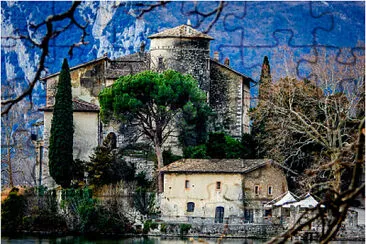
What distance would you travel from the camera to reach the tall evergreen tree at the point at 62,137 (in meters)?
39.8

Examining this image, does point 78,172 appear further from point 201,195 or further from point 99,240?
point 99,240

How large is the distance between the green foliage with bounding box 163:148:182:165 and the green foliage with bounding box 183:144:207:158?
497mm

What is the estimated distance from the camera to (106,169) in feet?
128

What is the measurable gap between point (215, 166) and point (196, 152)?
1239 mm

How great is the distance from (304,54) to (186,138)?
5642 mm

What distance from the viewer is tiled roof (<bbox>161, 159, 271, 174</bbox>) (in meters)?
38.3

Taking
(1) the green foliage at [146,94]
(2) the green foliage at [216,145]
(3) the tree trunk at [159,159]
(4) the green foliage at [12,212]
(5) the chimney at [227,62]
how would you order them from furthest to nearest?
(5) the chimney at [227,62]
(2) the green foliage at [216,145]
(1) the green foliage at [146,94]
(3) the tree trunk at [159,159]
(4) the green foliage at [12,212]

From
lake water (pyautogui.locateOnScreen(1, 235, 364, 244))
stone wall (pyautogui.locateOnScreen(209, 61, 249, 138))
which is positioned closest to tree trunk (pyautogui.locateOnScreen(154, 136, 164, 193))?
lake water (pyautogui.locateOnScreen(1, 235, 364, 244))

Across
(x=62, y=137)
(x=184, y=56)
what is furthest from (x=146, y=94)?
(x=184, y=56)

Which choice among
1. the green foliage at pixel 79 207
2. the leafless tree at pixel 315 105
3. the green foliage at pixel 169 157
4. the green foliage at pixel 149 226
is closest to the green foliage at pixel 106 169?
the green foliage at pixel 79 207

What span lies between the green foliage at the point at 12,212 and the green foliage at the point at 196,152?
19.4ft

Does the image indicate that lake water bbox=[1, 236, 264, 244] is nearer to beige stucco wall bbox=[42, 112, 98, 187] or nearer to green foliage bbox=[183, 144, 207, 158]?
green foliage bbox=[183, 144, 207, 158]

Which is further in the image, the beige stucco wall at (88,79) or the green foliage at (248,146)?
the beige stucco wall at (88,79)

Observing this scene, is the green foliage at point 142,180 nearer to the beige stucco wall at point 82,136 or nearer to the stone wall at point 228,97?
the beige stucco wall at point 82,136
